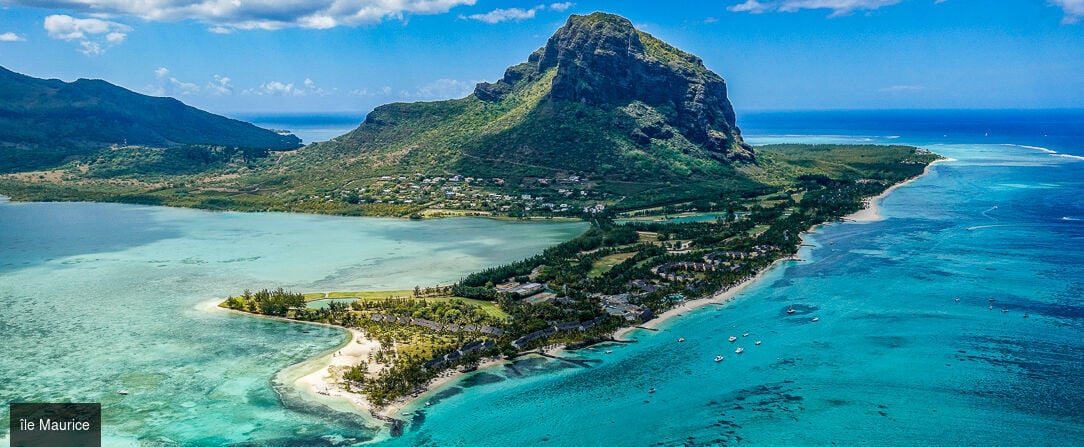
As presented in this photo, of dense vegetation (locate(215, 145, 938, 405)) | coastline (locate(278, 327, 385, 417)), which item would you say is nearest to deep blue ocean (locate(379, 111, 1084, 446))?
dense vegetation (locate(215, 145, 938, 405))

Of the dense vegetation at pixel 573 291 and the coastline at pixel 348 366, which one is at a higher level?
the dense vegetation at pixel 573 291

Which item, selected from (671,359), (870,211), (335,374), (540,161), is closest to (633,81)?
(540,161)

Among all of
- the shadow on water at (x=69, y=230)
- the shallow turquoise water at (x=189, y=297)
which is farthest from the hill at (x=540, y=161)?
the shallow turquoise water at (x=189, y=297)

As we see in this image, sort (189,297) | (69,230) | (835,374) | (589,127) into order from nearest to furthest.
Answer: (835,374) < (189,297) < (69,230) < (589,127)

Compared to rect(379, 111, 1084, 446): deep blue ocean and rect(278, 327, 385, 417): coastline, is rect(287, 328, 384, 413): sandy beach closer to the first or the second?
rect(278, 327, 385, 417): coastline

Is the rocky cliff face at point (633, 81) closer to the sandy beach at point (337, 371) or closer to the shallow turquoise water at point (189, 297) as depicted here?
the shallow turquoise water at point (189, 297)

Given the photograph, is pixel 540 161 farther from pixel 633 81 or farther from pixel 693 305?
pixel 693 305
